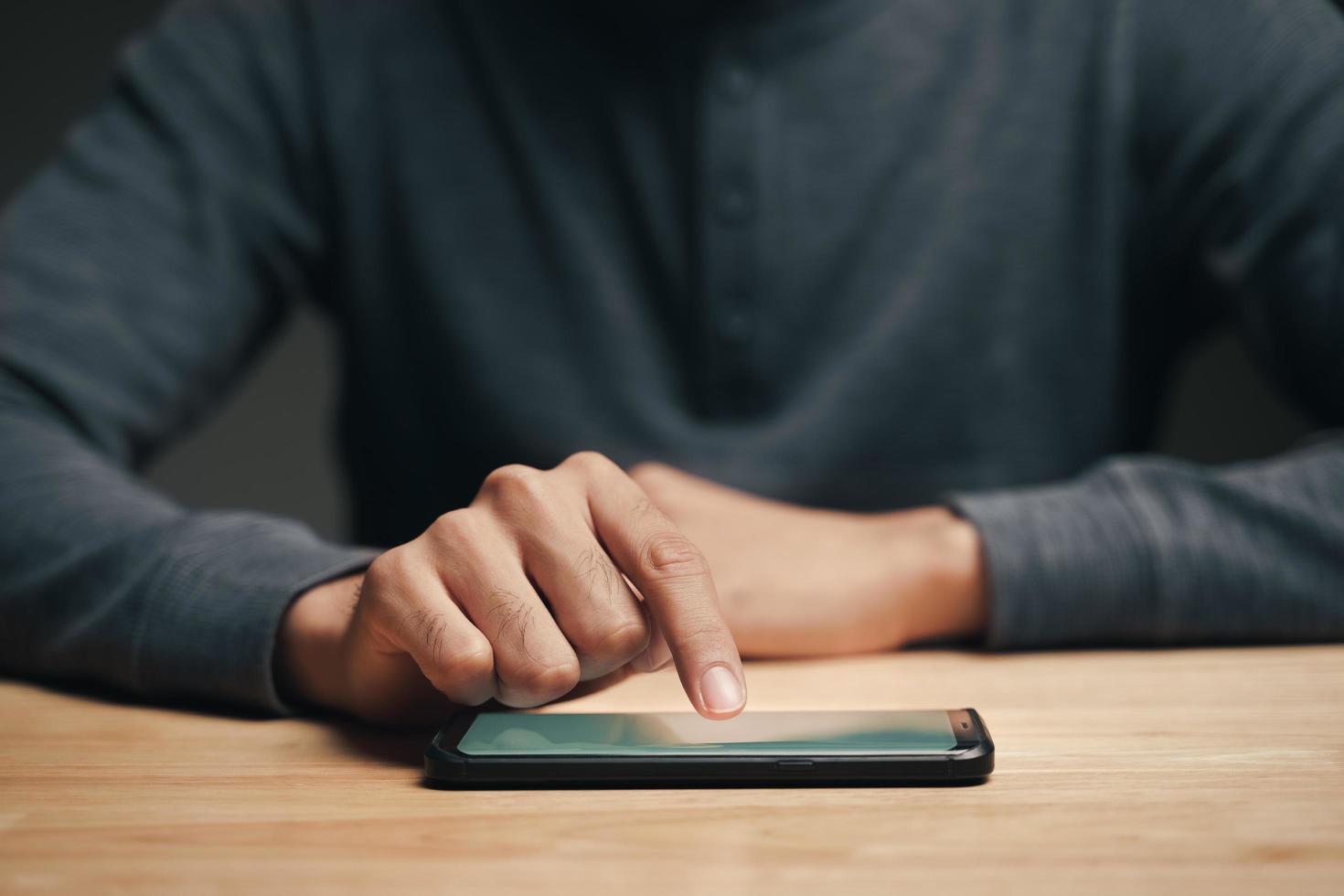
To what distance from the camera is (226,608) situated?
49 cm

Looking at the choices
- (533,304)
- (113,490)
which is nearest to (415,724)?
Answer: (113,490)

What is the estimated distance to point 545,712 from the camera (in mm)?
424

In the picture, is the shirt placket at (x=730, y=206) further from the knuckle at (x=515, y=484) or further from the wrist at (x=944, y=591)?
the knuckle at (x=515, y=484)

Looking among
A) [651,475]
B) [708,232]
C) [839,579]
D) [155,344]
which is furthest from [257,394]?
[839,579]

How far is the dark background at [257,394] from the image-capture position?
1.63 meters

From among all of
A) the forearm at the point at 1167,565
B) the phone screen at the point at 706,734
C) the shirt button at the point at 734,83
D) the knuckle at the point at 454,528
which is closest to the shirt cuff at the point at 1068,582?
the forearm at the point at 1167,565

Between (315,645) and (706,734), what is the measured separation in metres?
0.19

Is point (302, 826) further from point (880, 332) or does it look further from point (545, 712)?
point (880, 332)

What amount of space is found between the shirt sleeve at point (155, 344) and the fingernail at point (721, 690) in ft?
0.66

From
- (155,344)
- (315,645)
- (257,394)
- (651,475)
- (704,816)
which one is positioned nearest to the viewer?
(704,816)

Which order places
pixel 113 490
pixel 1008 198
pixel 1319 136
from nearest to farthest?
pixel 113 490 → pixel 1319 136 → pixel 1008 198

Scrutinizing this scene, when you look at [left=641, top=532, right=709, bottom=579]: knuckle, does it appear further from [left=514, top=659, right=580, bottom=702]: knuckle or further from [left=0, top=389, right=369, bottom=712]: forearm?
[left=0, top=389, right=369, bottom=712]: forearm

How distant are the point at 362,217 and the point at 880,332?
16.8 inches

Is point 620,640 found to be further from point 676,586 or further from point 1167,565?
point 1167,565
